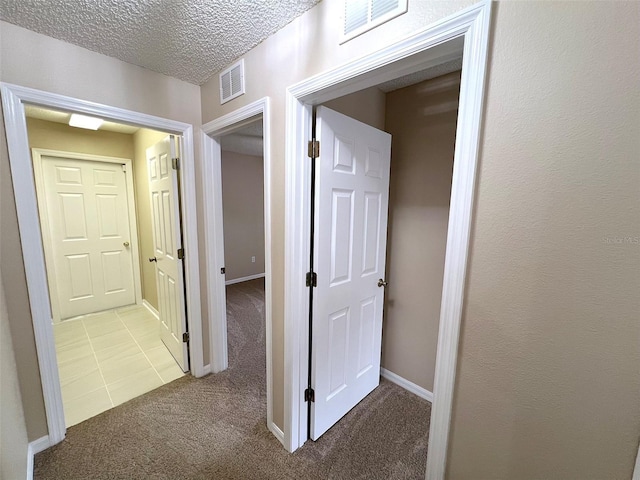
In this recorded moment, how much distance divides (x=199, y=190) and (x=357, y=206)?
4.09ft

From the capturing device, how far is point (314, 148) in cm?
135

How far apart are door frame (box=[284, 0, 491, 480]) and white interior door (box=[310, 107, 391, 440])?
0.11 metres

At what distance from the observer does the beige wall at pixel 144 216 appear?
3.06 metres

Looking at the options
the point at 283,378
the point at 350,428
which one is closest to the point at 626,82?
the point at 283,378

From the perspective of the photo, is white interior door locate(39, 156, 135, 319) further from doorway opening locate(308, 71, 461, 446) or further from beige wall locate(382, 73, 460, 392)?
beige wall locate(382, 73, 460, 392)

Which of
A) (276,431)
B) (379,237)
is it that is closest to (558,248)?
(379,237)

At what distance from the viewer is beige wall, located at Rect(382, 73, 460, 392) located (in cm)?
177

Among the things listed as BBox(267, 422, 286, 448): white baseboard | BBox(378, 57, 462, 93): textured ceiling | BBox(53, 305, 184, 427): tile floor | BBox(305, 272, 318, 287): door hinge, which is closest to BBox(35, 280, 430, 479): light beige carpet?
BBox(267, 422, 286, 448): white baseboard

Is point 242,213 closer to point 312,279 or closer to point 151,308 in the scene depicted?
point 151,308

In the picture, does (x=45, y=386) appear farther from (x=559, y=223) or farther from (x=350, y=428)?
(x=559, y=223)

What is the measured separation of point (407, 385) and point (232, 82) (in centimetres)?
256

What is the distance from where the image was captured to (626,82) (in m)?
0.58

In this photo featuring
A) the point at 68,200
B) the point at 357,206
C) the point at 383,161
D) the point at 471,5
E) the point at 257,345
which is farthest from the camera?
the point at 68,200

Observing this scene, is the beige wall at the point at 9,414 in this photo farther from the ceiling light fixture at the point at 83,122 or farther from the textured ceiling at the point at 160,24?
the ceiling light fixture at the point at 83,122
